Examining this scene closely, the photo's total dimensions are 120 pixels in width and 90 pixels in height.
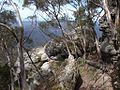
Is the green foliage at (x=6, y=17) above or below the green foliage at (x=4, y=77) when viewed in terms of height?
above

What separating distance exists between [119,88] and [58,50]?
57.6 ft

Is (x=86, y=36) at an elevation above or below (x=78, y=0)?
below

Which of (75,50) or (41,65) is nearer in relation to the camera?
(75,50)

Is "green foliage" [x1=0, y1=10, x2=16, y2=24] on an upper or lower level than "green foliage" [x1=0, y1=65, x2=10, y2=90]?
upper

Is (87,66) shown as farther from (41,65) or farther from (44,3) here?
(41,65)

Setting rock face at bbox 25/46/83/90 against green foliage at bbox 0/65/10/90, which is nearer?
rock face at bbox 25/46/83/90

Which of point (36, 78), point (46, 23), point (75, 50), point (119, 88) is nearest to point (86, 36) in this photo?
point (75, 50)

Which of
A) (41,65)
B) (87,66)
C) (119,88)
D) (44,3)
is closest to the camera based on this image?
(119,88)

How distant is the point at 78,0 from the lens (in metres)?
30.3

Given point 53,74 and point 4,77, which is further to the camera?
point 4,77

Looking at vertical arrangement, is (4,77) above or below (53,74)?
below

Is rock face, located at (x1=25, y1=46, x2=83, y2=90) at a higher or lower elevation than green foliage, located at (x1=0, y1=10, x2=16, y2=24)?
lower

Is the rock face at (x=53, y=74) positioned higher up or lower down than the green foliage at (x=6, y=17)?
lower down

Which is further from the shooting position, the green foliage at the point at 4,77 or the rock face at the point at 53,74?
the green foliage at the point at 4,77
